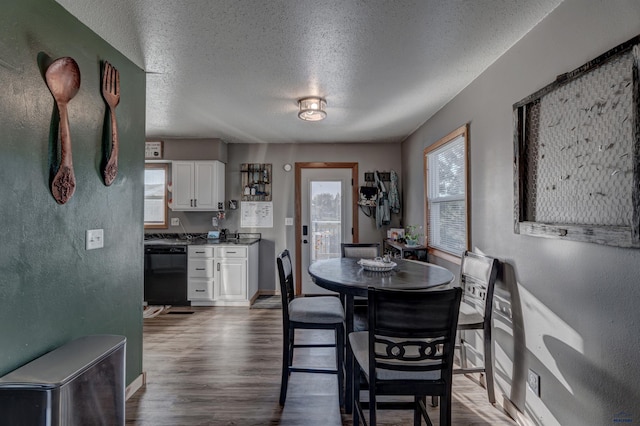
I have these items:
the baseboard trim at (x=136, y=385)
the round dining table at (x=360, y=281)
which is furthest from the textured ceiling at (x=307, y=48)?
the baseboard trim at (x=136, y=385)

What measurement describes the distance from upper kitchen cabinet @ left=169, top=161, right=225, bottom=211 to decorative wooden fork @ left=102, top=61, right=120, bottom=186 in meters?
2.59

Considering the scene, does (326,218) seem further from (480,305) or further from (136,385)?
A: (136,385)

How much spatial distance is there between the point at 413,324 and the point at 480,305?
3.89ft

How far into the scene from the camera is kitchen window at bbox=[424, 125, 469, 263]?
2939 millimetres

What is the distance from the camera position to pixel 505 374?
2.15 meters

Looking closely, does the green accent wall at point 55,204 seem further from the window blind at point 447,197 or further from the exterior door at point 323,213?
the exterior door at point 323,213

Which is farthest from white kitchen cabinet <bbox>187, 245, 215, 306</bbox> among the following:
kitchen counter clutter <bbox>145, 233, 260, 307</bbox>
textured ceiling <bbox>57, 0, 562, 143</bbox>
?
textured ceiling <bbox>57, 0, 562, 143</bbox>

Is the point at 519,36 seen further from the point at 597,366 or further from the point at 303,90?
the point at 597,366

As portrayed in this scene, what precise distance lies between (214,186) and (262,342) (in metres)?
2.46

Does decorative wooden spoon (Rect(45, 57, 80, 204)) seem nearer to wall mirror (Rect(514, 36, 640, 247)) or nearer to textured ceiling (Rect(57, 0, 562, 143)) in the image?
textured ceiling (Rect(57, 0, 562, 143))

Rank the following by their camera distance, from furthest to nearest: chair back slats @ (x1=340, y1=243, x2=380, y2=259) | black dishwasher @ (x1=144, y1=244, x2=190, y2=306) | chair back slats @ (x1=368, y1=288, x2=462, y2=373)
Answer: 1. black dishwasher @ (x1=144, y1=244, x2=190, y2=306)
2. chair back slats @ (x1=340, y1=243, x2=380, y2=259)
3. chair back slats @ (x1=368, y1=288, x2=462, y2=373)

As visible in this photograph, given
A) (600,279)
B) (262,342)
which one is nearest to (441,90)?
(600,279)

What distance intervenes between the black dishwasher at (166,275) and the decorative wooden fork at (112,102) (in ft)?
7.83

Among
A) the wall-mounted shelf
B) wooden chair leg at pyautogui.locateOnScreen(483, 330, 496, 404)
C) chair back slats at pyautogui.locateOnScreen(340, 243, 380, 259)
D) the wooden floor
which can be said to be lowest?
the wooden floor
